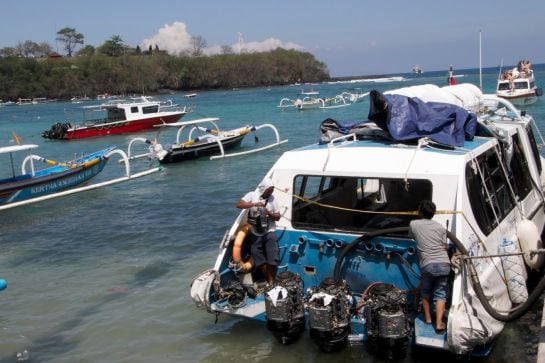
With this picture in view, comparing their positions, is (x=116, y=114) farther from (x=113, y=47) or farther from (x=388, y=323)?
(x=113, y=47)

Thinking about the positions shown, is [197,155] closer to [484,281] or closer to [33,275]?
[33,275]

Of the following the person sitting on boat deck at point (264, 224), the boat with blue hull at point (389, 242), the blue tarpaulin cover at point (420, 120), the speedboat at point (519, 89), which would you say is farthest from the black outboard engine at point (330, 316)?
the speedboat at point (519, 89)

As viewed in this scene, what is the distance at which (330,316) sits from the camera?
20.5ft

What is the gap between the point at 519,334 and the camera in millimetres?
7402

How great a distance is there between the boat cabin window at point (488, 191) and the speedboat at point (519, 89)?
36.4 metres

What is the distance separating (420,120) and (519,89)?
39981mm

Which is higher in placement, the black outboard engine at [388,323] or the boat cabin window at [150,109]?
the boat cabin window at [150,109]

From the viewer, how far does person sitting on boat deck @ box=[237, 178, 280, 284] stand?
7.25m

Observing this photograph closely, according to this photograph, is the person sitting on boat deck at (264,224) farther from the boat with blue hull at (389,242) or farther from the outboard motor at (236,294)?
the outboard motor at (236,294)

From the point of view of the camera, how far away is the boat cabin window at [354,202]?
23.6 feet

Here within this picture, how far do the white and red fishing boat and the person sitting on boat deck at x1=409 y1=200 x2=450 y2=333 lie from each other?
40.1 meters

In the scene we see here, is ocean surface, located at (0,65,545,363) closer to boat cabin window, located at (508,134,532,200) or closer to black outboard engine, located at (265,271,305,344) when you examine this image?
black outboard engine, located at (265,271,305,344)

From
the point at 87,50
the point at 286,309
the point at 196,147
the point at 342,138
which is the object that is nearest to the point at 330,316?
the point at 286,309

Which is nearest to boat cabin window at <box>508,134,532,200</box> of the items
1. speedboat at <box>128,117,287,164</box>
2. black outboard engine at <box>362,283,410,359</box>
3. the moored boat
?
black outboard engine at <box>362,283,410,359</box>
